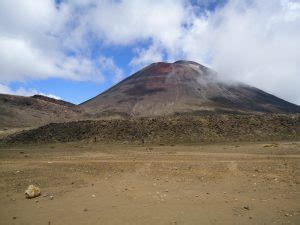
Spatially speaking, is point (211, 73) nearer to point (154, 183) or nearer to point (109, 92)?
point (109, 92)

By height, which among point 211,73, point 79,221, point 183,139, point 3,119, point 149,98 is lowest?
point 79,221

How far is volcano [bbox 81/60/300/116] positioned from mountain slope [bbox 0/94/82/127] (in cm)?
746

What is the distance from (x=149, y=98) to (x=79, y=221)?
284ft

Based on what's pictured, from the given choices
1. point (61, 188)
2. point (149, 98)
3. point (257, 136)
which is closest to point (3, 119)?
point (149, 98)

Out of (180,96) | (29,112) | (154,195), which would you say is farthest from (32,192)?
(180,96)

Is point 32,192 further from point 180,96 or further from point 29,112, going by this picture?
point 180,96

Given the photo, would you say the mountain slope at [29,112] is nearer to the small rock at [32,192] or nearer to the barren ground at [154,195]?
the barren ground at [154,195]

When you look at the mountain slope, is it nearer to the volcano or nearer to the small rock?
the volcano

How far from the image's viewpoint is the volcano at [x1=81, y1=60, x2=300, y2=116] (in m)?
81.8

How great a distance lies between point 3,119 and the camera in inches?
2849

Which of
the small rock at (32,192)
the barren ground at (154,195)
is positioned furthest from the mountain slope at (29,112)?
the small rock at (32,192)

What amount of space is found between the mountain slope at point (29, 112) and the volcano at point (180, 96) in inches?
294

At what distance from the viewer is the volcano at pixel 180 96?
81.8 metres

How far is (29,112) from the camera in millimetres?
80875
